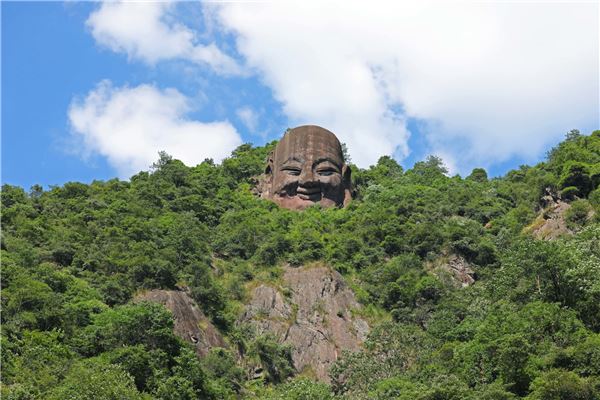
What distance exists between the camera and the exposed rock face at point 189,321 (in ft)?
143

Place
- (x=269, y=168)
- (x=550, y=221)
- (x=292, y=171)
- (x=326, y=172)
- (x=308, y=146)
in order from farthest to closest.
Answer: (x=269, y=168) → (x=308, y=146) → (x=292, y=171) → (x=326, y=172) → (x=550, y=221)

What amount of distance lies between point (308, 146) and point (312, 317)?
1968 centimetres

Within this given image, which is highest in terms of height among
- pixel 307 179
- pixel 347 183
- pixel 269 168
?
pixel 269 168

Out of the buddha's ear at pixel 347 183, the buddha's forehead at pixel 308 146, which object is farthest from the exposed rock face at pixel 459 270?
the buddha's forehead at pixel 308 146

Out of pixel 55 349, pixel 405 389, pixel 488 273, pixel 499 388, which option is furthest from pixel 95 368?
pixel 488 273

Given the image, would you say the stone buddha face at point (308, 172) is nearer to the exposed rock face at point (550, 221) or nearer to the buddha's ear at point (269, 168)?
the buddha's ear at point (269, 168)

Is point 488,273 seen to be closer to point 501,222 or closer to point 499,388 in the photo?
point 501,222

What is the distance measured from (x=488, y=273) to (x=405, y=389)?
17632mm

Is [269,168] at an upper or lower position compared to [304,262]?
upper

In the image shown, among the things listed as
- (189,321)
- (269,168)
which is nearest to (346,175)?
(269,168)

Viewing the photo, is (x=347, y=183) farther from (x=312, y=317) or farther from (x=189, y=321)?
(x=189, y=321)

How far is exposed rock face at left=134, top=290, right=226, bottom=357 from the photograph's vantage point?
43531 mm

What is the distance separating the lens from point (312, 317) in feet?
161

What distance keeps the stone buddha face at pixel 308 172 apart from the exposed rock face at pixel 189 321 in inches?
741
